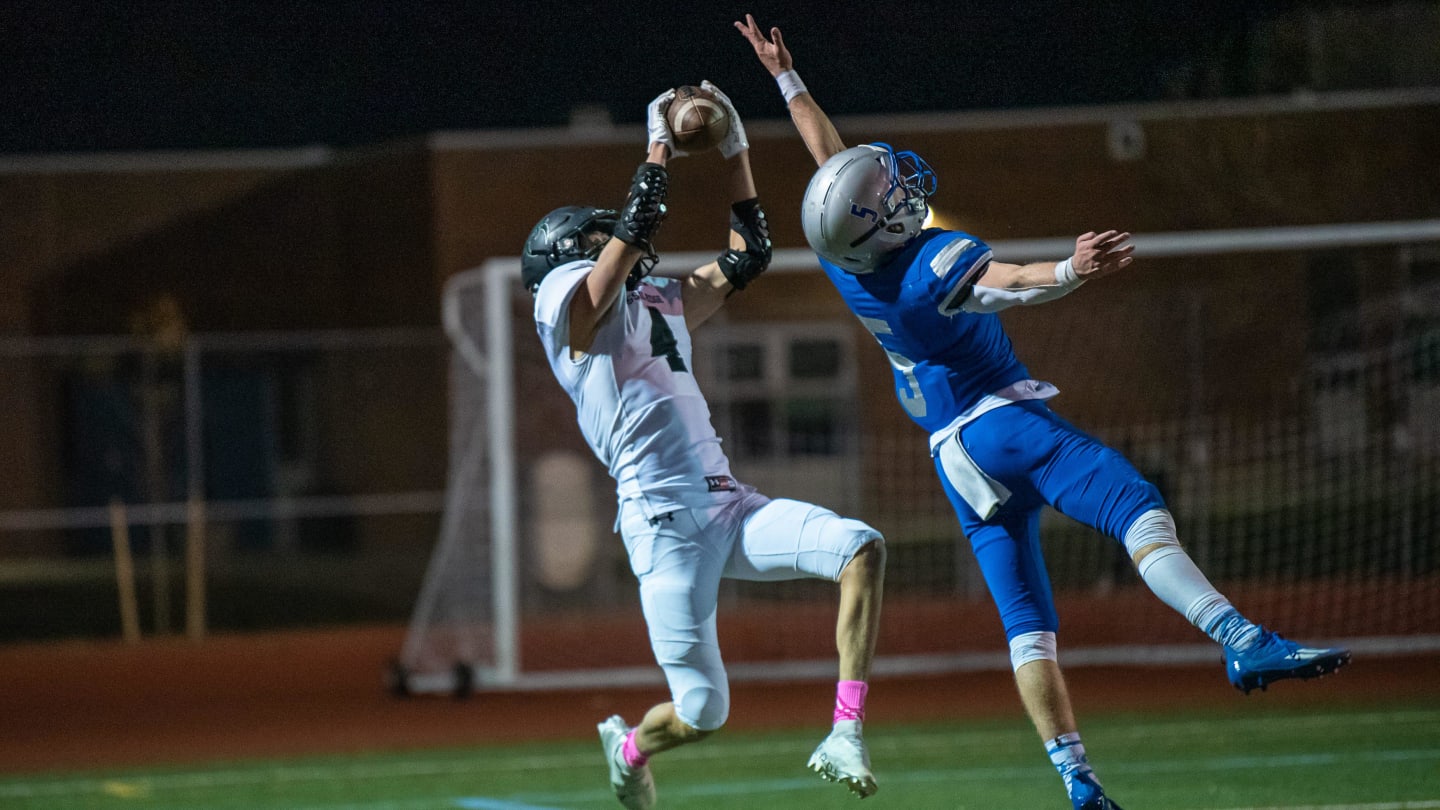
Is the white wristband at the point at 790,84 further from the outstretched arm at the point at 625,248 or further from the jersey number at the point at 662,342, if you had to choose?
the jersey number at the point at 662,342

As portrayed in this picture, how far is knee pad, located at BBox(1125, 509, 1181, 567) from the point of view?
5.08 metres

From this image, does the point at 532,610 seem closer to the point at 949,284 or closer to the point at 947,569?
the point at 947,569

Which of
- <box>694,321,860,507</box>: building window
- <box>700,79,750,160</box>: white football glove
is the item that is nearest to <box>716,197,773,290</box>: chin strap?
<box>700,79,750,160</box>: white football glove

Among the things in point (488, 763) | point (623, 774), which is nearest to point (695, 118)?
point (623, 774)

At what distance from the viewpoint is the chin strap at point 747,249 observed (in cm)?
617

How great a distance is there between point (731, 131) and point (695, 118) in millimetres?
302

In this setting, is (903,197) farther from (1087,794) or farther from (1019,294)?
(1087,794)

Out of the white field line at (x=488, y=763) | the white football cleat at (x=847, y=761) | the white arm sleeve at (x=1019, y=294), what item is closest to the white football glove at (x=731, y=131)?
the white arm sleeve at (x=1019, y=294)

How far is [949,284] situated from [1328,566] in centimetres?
1064

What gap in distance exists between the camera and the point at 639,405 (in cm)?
584

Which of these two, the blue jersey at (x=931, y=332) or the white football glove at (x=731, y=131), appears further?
the white football glove at (x=731, y=131)

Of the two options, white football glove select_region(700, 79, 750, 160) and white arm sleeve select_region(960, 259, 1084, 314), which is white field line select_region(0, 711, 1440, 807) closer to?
white football glove select_region(700, 79, 750, 160)

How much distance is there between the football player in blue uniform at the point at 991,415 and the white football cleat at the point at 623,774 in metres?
1.54

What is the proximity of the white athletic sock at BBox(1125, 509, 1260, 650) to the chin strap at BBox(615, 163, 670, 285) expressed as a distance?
6.11 ft
